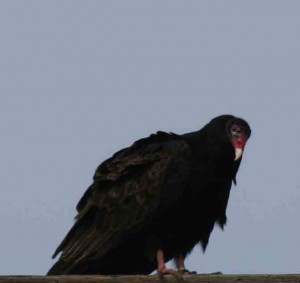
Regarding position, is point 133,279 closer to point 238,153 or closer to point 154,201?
point 154,201

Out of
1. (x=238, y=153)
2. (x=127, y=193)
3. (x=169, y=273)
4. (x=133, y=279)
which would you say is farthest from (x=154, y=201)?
(x=133, y=279)

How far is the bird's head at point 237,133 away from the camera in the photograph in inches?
258

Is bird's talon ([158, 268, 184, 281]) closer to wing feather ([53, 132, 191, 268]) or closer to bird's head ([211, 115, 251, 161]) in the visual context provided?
wing feather ([53, 132, 191, 268])

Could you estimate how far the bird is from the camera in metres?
6.23

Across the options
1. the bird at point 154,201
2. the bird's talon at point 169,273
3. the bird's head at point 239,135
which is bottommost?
the bird's talon at point 169,273

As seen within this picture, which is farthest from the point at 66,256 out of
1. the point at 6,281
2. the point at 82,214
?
the point at 6,281

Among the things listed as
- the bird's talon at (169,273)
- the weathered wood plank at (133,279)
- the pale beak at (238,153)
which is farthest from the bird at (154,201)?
the weathered wood plank at (133,279)

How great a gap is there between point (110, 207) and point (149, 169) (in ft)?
1.31

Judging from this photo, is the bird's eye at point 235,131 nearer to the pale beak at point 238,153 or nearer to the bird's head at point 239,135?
the bird's head at point 239,135

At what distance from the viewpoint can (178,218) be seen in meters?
6.39

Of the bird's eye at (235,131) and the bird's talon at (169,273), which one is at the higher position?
the bird's eye at (235,131)

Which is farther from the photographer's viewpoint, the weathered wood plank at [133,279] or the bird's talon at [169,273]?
the bird's talon at [169,273]

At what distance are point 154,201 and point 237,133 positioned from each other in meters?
0.84

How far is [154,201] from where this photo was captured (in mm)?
6336
